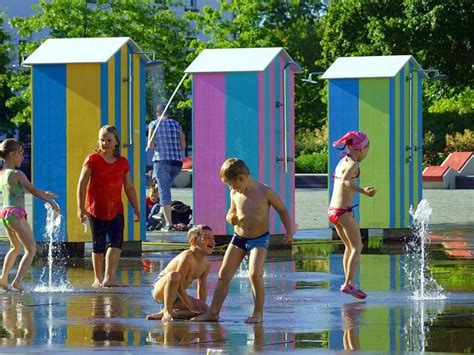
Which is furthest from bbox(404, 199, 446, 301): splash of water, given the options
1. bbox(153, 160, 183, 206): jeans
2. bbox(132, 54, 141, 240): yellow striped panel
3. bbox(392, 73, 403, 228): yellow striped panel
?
bbox(153, 160, 183, 206): jeans

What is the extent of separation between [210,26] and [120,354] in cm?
5455

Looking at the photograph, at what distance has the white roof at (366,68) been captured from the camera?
733 inches

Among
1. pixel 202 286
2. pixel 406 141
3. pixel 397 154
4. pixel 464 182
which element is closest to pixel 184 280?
pixel 202 286

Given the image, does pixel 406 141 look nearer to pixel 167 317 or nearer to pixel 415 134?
pixel 415 134

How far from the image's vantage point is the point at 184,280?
1007cm

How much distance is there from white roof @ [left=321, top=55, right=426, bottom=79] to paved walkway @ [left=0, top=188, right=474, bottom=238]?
3.87 meters

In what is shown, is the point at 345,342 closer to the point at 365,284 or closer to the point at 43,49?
the point at 365,284

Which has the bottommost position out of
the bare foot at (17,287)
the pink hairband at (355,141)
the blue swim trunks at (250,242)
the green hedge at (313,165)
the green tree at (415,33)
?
the bare foot at (17,287)

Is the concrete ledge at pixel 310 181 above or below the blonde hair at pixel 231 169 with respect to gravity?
above

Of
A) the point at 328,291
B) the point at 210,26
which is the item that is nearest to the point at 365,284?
the point at 328,291

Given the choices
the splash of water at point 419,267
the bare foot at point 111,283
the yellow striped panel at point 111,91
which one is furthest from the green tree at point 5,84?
the bare foot at point 111,283

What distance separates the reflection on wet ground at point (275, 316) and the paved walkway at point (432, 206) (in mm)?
7692

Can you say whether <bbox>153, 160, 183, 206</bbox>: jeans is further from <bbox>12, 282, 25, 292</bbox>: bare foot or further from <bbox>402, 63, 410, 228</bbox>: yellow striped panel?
<bbox>12, 282, 25, 292</bbox>: bare foot

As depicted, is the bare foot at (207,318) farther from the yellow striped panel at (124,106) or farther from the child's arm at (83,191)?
the yellow striped panel at (124,106)
